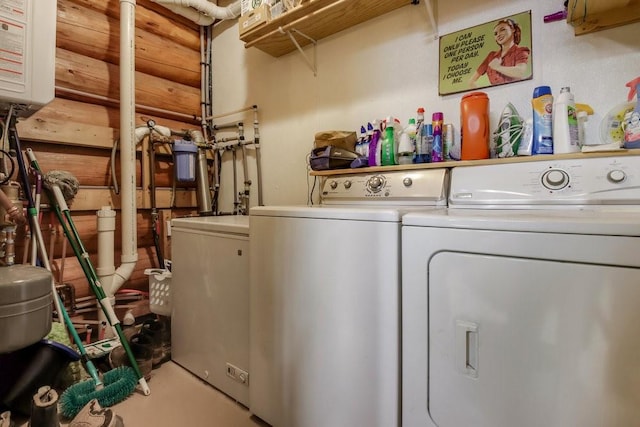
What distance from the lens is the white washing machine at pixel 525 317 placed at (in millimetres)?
641

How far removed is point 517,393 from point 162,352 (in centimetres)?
183

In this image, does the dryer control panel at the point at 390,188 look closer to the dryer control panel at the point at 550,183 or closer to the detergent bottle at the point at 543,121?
the dryer control panel at the point at 550,183

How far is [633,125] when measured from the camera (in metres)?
1.04

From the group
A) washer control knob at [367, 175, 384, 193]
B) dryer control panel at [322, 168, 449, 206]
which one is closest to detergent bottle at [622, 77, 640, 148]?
dryer control panel at [322, 168, 449, 206]

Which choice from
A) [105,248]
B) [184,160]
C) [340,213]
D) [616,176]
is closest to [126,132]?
[184,160]

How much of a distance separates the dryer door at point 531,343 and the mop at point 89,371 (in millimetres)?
1411

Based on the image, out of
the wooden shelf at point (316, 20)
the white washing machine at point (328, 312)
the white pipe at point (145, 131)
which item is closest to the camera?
the white washing machine at point (328, 312)

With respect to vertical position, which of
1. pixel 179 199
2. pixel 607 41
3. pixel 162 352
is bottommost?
pixel 162 352

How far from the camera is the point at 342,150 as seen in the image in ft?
5.58

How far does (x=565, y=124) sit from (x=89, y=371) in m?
2.29

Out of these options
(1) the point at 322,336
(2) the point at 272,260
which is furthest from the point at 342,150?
(1) the point at 322,336

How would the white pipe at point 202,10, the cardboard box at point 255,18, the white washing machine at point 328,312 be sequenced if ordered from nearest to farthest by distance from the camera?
the white washing machine at point 328,312 < the cardboard box at point 255,18 < the white pipe at point 202,10

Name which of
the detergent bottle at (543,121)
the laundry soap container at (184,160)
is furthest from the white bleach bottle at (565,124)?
the laundry soap container at (184,160)

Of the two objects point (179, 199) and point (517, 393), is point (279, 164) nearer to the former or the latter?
point (179, 199)
